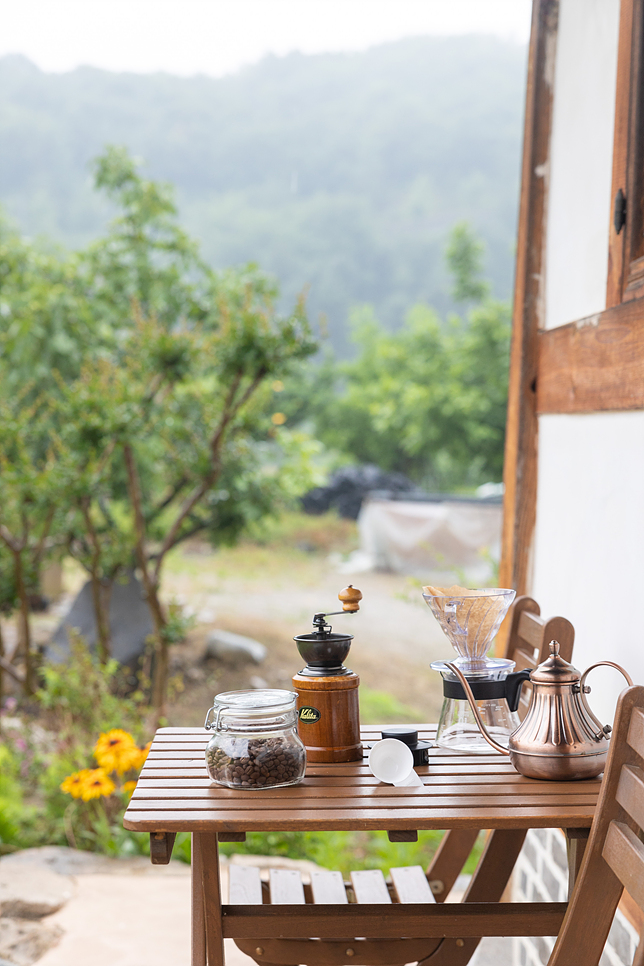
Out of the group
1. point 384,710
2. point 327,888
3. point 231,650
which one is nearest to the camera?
point 327,888

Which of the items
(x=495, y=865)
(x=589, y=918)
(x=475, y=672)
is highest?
(x=475, y=672)

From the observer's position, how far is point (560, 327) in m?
2.06

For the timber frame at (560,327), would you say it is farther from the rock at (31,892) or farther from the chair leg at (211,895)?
the rock at (31,892)

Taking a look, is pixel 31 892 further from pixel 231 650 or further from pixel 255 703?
pixel 231 650

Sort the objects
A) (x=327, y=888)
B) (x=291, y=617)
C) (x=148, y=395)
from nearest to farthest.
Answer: (x=327, y=888) < (x=148, y=395) < (x=291, y=617)

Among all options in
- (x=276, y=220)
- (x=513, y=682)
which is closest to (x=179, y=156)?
(x=276, y=220)

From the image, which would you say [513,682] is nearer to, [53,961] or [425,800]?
[425,800]

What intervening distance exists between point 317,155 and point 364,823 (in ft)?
120

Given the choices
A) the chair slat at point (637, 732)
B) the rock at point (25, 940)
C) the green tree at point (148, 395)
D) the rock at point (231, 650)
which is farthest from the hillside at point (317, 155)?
the chair slat at point (637, 732)

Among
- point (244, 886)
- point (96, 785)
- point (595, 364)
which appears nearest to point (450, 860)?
point (244, 886)

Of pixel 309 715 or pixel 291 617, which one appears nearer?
pixel 309 715

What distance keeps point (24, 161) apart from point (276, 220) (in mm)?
9418

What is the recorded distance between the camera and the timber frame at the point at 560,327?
5.14 feet

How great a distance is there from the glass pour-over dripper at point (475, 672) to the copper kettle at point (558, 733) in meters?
0.11
